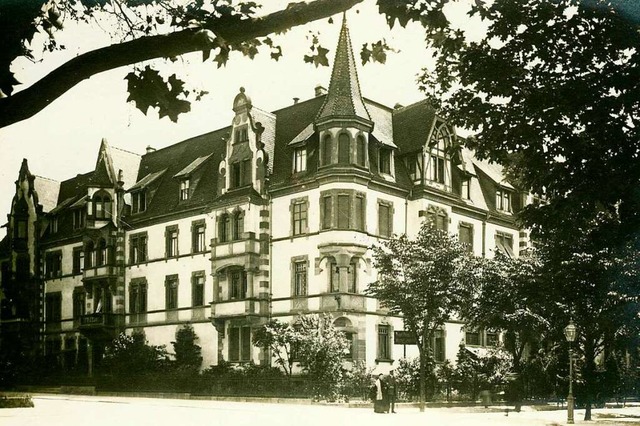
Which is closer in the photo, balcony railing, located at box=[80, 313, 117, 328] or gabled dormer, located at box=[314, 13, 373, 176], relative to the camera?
gabled dormer, located at box=[314, 13, 373, 176]

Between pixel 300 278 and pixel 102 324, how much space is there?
58.3 ft

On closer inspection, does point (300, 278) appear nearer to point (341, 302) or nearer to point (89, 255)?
point (341, 302)

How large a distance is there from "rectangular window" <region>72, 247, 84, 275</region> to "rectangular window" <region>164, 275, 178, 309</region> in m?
10.7

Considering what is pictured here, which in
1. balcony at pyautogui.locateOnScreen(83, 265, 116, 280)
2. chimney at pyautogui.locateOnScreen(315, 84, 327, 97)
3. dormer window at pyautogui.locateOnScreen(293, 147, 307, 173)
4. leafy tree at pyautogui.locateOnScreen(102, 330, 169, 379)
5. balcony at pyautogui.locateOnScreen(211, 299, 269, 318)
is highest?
chimney at pyautogui.locateOnScreen(315, 84, 327, 97)

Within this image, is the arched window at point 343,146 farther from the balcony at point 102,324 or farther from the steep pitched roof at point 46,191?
the steep pitched roof at point 46,191

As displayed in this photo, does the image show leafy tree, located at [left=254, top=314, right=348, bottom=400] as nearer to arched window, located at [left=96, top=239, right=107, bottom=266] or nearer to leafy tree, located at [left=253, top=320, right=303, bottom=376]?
leafy tree, located at [left=253, top=320, right=303, bottom=376]

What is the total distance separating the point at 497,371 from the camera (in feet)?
124

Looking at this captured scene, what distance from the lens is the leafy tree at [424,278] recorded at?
104 ft

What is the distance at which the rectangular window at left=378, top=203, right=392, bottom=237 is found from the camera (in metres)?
43.1

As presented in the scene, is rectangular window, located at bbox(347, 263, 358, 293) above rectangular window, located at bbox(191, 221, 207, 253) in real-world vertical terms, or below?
below

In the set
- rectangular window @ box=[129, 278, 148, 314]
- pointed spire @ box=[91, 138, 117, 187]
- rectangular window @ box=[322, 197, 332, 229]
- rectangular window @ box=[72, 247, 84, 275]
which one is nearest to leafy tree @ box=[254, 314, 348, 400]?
rectangular window @ box=[322, 197, 332, 229]

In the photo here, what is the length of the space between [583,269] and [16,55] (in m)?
22.4

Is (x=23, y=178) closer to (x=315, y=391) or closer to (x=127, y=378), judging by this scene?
(x=127, y=378)

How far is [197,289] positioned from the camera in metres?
48.3
